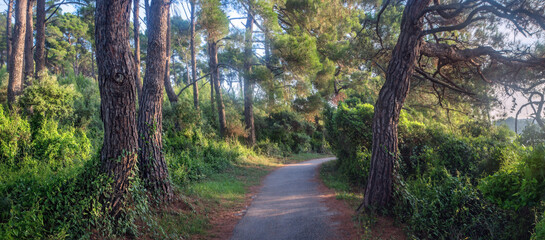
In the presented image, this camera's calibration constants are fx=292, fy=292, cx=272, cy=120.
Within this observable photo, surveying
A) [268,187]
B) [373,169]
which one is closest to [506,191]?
[373,169]

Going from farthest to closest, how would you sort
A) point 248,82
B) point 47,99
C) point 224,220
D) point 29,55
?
point 248,82
point 29,55
point 47,99
point 224,220

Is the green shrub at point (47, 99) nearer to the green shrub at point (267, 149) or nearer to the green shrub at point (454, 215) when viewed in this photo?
the green shrub at point (454, 215)

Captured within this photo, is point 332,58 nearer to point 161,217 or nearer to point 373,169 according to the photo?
point 373,169

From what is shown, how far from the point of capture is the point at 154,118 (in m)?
7.05

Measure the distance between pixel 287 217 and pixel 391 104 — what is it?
11.1 feet

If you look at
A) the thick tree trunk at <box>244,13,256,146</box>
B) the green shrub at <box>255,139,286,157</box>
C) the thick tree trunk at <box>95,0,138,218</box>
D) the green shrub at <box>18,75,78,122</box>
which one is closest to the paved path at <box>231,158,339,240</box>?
the thick tree trunk at <box>95,0,138,218</box>

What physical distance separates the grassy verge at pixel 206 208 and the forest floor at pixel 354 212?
264 centimetres

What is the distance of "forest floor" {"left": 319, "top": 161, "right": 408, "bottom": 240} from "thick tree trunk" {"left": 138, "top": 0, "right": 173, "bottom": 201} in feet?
14.0

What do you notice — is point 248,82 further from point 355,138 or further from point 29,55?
point 29,55

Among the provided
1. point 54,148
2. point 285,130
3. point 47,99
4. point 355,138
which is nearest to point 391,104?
point 355,138

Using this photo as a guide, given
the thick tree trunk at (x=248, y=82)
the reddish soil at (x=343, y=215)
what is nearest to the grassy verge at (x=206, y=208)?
the reddish soil at (x=343, y=215)

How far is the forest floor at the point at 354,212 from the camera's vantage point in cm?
547

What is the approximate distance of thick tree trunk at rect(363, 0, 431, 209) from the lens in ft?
19.3

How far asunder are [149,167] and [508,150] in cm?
804
